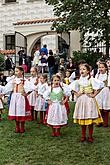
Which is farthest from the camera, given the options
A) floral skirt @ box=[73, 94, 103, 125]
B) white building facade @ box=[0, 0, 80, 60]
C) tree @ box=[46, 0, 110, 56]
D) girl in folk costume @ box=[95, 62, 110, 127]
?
white building facade @ box=[0, 0, 80, 60]

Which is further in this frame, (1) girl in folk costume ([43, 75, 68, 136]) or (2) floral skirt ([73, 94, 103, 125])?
(1) girl in folk costume ([43, 75, 68, 136])

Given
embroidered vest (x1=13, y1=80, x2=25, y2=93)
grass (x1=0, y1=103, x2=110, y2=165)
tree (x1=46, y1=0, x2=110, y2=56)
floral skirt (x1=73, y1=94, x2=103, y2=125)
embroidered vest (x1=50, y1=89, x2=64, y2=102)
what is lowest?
grass (x1=0, y1=103, x2=110, y2=165)

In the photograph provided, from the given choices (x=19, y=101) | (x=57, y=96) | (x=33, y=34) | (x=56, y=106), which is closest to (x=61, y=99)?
(x=57, y=96)

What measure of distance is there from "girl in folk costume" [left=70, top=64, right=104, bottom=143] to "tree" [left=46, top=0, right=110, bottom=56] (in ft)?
25.1

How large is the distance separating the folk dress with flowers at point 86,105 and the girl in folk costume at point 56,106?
19.9 inches

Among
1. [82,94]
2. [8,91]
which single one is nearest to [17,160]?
[82,94]

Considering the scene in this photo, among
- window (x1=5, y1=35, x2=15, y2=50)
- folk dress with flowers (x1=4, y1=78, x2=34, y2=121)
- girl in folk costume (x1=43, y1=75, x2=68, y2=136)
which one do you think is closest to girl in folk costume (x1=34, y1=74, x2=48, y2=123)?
folk dress with flowers (x1=4, y1=78, x2=34, y2=121)

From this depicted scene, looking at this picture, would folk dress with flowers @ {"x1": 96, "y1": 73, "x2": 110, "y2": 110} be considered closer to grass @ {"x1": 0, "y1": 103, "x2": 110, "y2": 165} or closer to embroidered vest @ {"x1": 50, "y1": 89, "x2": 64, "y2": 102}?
grass @ {"x1": 0, "y1": 103, "x2": 110, "y2": 165}

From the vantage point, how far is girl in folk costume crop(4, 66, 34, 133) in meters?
9.34

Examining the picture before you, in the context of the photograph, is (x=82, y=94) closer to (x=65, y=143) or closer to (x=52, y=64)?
(x=65, y=143)

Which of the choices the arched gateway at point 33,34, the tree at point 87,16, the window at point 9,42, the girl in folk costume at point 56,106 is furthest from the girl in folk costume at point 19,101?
the window at point 9,42

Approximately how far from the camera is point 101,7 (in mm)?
16031

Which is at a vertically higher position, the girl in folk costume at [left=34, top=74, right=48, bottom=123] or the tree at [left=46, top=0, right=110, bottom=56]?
the tree at [left=46, top=0, right=110, bottom=56]

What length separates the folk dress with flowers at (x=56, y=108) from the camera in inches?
348
